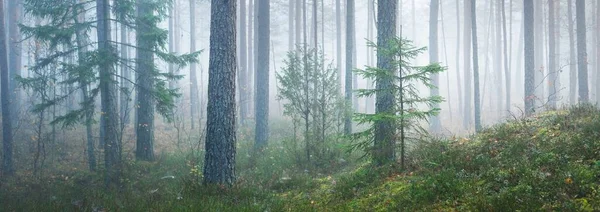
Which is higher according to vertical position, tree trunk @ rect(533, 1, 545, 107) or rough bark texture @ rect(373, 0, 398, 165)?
tree trunk @ rect(533, 1, 545, 107)

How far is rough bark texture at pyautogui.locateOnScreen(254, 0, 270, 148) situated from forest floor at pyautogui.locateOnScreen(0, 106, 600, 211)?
578 cm

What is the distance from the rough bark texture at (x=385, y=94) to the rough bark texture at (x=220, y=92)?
135 inches

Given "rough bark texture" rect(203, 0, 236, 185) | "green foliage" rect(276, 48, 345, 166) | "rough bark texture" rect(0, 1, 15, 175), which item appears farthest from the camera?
"rough bark texture" rect(0, 1, 15, 175)

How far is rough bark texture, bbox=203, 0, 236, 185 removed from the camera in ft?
27.9

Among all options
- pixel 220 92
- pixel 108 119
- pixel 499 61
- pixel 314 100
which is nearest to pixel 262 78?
pixel 314 100

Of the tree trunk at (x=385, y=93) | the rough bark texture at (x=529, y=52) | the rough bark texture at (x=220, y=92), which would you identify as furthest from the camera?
the rough bark texture at (x=529, y=52)

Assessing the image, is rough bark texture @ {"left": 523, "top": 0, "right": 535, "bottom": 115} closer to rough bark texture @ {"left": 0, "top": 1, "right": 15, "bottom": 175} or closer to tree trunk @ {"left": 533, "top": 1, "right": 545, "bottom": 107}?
tree trunk @ {"left": 533, "top": 1, "right": 545, "bottom": 107}

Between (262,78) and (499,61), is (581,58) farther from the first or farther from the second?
(262,78)

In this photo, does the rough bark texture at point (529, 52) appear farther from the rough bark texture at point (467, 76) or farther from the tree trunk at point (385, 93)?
the tree trunk at point (385, 93)

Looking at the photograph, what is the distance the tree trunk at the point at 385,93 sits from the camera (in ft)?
26.4

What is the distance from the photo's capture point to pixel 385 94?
8734mm

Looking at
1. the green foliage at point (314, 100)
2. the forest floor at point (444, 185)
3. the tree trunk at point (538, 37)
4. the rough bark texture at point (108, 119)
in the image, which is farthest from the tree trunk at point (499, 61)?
the rough bark texture at point (108, 119)

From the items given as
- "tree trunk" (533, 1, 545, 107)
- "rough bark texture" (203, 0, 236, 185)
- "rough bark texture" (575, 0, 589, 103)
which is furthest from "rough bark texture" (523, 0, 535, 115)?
"tree trunk" (533, 1, 545, 107)

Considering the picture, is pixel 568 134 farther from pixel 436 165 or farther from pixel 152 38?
pixel 152 38
